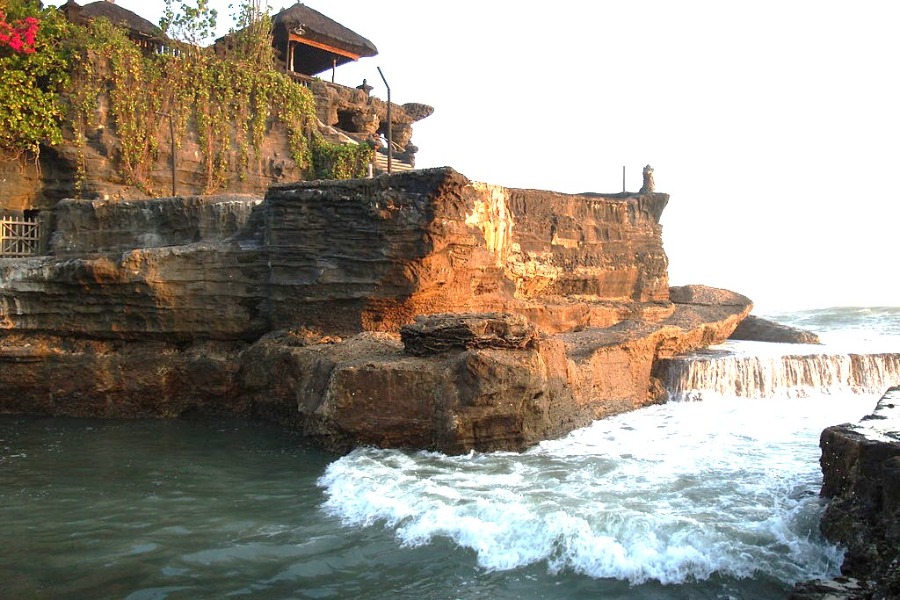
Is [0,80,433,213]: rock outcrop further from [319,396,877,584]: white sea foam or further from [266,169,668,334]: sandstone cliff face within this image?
[319,396,877,584]: white sea foam

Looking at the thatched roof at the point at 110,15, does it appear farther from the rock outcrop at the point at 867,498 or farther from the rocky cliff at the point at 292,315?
the rock outcrop at the point at 867,498

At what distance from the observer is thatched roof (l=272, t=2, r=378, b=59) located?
21.9 metres

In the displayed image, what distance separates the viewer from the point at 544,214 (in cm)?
1232

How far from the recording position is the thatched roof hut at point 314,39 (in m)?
22.0

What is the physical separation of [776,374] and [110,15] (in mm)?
18976

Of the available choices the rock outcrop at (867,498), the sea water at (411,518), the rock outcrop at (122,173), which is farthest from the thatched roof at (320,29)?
the rock outcrop at (867,498)

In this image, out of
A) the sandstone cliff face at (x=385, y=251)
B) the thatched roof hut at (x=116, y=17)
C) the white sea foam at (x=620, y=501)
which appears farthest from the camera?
the thatched roof hut at (x=116, y=17)

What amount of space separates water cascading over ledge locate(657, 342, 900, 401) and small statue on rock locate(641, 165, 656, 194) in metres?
4.49

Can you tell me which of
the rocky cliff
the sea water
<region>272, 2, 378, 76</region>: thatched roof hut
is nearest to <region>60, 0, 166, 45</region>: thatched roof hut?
Result: <region>272, 2, 378, 76</region>: thatched roof hut

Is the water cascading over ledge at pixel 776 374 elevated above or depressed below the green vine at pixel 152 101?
below

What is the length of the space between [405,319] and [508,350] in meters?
2.30

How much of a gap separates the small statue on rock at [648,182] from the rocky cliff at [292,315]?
426 centimetres

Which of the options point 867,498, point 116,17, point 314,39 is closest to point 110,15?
point 116,17

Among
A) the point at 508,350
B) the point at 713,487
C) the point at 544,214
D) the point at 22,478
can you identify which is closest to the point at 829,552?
the point at 713,487
